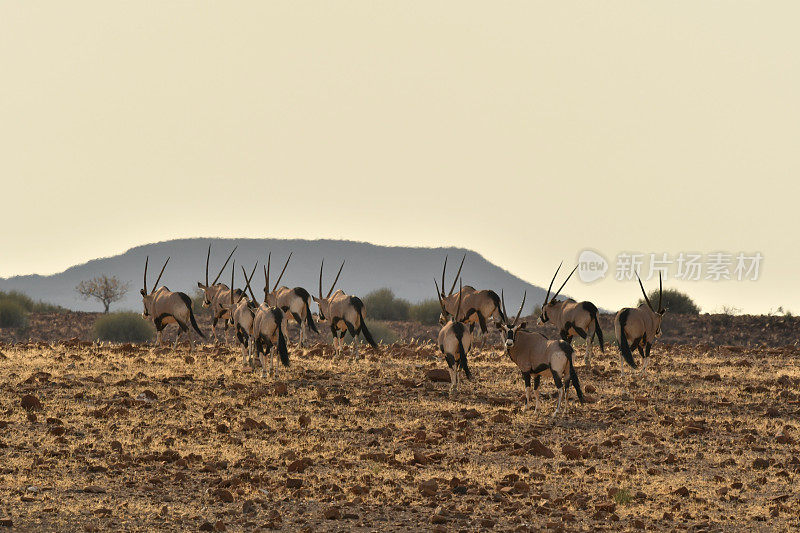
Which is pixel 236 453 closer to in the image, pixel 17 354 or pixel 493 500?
pixel 493 500

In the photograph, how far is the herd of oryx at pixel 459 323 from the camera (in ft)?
52.4

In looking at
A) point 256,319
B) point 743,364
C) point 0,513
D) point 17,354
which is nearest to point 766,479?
point 0,513

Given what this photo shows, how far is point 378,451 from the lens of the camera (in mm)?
13125

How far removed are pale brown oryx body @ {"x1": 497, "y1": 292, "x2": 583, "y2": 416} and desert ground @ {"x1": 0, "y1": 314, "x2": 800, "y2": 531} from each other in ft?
1.82

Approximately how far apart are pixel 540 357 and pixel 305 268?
387 feet

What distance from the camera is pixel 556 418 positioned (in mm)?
15742

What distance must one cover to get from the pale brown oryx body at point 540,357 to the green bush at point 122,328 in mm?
24537

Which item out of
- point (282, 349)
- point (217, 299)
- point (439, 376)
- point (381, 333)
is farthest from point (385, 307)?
point (282, 349)

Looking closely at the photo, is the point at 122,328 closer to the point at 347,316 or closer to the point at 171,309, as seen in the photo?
the point at 171,309

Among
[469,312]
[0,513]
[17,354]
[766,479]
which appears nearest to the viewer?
[0,513]

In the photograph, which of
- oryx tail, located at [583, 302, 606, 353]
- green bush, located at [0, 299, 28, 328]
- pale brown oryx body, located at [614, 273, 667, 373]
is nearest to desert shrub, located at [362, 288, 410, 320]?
green bush, located at [0, 299, 28, 328]

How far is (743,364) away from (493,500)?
1483cm

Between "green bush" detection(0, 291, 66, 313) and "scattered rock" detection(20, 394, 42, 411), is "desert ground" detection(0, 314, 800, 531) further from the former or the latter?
"green bush" detection(0, 291, 66, 313)

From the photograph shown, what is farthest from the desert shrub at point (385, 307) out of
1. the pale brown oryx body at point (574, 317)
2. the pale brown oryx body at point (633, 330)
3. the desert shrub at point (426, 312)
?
the pale brown oryx body at point (633, 330)
